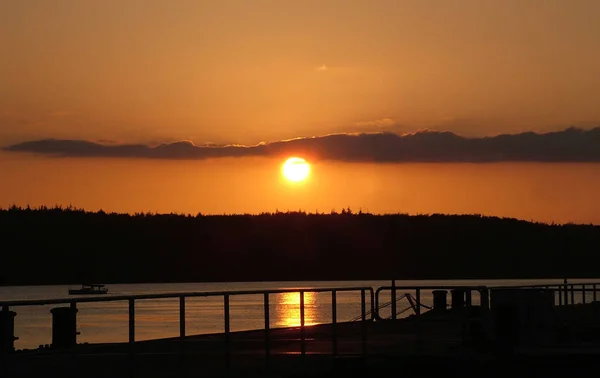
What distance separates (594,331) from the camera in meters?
26.6

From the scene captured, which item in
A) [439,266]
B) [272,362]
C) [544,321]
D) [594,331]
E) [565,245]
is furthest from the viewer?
[439,266]

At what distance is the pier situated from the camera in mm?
15742

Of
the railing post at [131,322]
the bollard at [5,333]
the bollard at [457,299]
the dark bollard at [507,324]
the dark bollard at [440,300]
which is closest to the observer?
the bollard at [5,333]

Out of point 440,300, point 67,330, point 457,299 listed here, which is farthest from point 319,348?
point 440,300

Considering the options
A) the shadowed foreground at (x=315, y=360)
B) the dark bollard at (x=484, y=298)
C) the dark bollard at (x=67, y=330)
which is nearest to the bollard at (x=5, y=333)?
the shadowed foreground at (x=315, y=360)

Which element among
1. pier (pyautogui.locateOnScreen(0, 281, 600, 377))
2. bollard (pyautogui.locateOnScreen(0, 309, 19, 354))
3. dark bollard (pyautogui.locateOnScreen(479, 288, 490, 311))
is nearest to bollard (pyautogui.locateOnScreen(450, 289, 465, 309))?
pier (pyautogui.locateOnScreen(0, 281, 600, 377))

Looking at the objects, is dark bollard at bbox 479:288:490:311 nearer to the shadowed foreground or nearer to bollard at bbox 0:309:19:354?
the shadowed foreground

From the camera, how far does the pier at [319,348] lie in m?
15.7

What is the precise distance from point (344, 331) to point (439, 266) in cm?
16745

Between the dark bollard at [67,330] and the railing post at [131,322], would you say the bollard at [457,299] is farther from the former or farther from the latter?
the dark bollard at [67,330]

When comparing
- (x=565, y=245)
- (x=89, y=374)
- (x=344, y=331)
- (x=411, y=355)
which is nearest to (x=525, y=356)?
(x=411, y=355)

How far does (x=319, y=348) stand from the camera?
2320cm

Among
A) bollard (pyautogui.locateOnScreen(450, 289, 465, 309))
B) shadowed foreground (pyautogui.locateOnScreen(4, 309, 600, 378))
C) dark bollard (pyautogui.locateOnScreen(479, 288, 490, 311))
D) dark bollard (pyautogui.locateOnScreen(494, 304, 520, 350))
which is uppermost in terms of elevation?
bollard (pyautogui.locateOnScreen(450, 289, 465, 309))

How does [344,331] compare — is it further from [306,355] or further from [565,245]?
[565,245]
